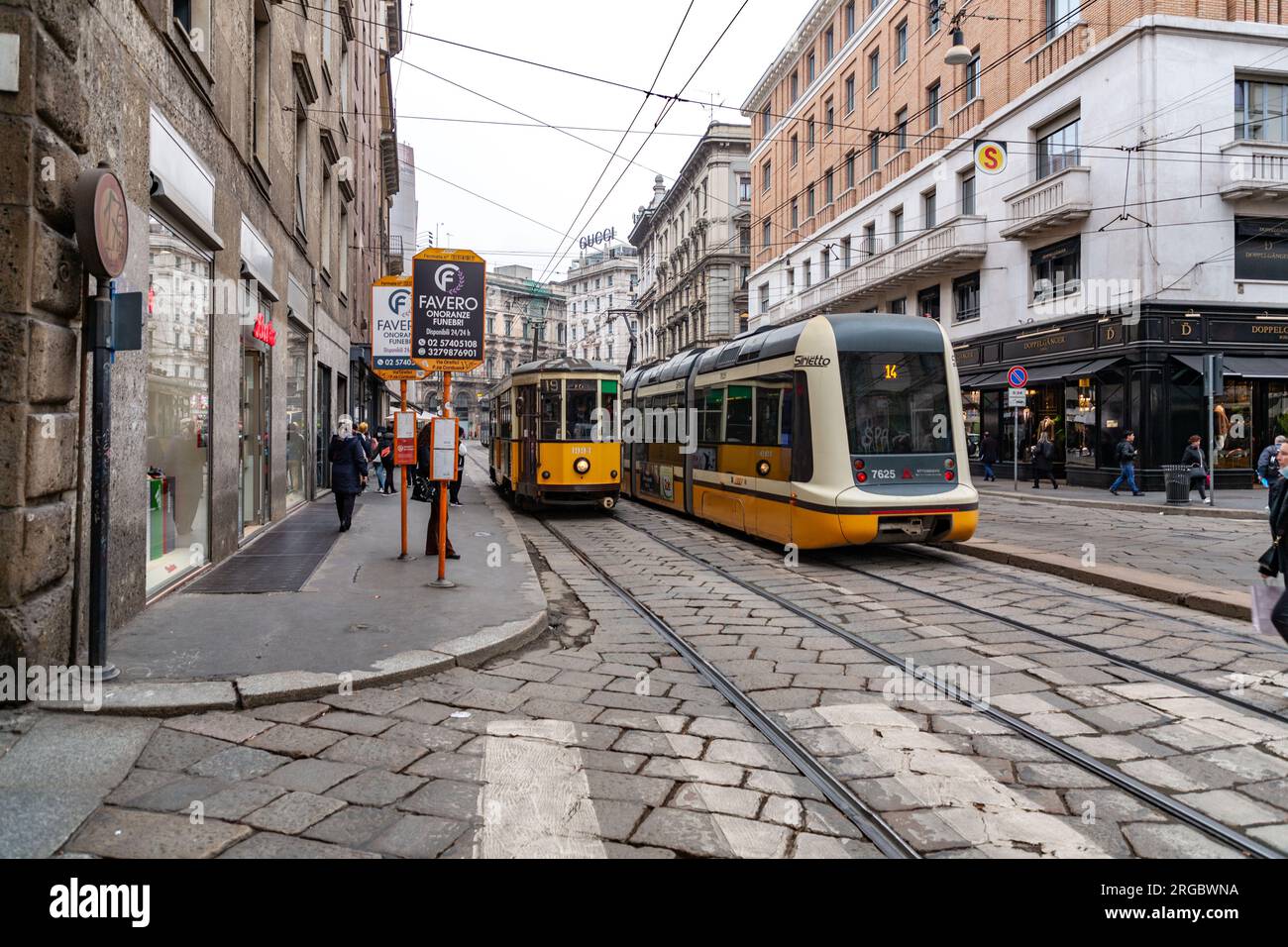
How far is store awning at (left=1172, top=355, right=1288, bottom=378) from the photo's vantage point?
62.7ft

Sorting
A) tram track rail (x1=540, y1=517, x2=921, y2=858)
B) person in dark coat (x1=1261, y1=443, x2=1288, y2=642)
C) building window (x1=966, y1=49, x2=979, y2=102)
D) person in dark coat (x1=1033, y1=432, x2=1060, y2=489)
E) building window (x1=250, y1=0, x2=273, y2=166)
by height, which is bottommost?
tram track rail (x1=540, y1=517, x2=921, y2=858)

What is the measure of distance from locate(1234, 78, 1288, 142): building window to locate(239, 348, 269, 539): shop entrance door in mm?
21397

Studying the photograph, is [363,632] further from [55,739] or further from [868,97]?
[868,97]

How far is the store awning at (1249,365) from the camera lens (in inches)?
752

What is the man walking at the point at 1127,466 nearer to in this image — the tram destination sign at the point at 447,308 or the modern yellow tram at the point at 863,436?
the modern yellow tram at the point at 863,436

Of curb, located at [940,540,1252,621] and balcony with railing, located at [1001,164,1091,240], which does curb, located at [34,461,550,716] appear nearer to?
curb, located at [940,540,1252,621]

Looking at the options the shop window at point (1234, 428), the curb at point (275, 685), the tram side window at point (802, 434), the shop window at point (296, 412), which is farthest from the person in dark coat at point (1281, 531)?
the shop window at point (1234, 428)

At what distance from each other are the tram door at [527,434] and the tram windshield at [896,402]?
6920 millimetres

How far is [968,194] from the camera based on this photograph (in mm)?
25688

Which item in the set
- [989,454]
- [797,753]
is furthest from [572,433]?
[989,454]

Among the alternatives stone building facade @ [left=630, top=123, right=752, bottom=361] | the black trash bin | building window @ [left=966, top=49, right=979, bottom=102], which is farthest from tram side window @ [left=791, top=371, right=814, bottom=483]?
stone building facade @ [left=630, top=123, right=752, bottom=361]

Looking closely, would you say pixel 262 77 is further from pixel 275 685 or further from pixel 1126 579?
pixel 1126 579

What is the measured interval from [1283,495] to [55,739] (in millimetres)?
6493
